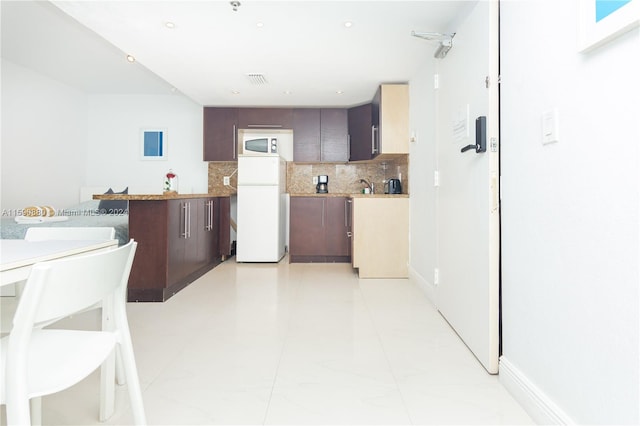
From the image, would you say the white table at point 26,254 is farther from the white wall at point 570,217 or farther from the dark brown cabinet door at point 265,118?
the dark brown cabinet door at point 265,118

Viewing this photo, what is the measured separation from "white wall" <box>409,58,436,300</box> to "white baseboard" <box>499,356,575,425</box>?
4.34 ft

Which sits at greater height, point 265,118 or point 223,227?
point 265,118

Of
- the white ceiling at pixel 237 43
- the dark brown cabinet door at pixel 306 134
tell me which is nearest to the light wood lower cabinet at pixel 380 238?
Answer: the white ceiling at pixel 237 43

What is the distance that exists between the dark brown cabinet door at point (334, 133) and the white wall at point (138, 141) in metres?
2.00

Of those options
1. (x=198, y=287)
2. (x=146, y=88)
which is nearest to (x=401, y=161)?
(x=198, y=287)

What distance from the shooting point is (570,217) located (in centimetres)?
110

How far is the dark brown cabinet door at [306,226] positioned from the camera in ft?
15.0

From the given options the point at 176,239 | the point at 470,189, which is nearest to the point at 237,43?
the point at 176,239

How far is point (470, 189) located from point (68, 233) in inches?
83.3

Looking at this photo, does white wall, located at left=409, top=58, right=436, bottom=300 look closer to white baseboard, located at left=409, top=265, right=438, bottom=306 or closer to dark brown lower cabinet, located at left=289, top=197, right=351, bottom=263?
white baseboard, located at left=409, top=265, right=438, bottom=306

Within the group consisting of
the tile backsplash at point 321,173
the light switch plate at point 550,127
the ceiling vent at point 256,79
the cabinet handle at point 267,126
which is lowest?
the light switch plate at point 550,127

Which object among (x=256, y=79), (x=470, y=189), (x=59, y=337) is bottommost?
(x=59, y=337)

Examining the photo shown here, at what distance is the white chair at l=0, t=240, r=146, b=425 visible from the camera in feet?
2.31

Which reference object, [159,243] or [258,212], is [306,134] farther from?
[159,243]
